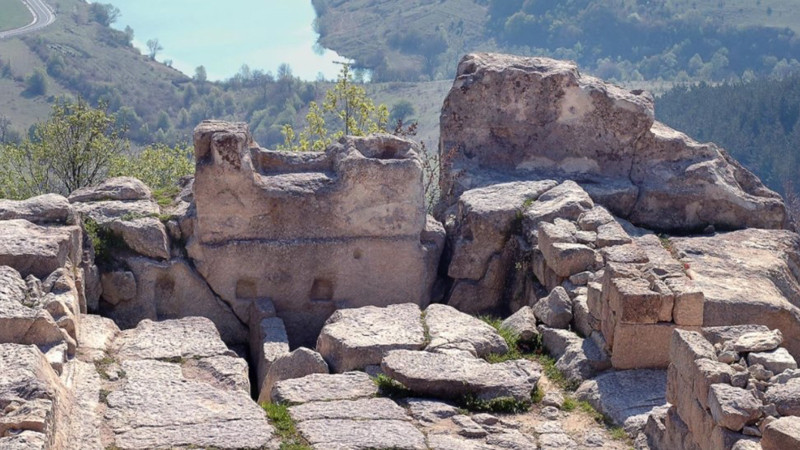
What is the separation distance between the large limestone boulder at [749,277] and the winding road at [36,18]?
80043 mm

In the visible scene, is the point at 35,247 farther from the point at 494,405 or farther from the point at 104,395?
the point at 494,405

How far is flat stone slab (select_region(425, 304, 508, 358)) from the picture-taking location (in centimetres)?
852

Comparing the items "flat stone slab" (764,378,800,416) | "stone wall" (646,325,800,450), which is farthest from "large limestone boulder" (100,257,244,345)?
"flat stone slab" (764,378,800,416)

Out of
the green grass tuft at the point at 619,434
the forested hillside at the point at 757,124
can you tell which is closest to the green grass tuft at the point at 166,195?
the green grass tuft at the point at 619,434

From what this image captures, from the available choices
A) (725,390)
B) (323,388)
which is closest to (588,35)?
(323,388)

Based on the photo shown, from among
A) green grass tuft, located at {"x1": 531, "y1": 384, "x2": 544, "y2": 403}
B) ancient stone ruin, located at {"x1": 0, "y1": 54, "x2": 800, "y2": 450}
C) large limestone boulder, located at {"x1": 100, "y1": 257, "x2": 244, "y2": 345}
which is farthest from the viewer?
large limestone boulder, located at {"x1": 100, "y1": 257, "x2": 244, "y2": 345}

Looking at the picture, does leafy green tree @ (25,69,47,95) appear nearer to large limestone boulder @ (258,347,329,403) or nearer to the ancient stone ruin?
the ancient stone ruin

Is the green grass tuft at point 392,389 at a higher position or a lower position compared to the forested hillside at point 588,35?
lower

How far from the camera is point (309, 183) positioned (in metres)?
10.5

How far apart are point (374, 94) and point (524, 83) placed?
6346 centimetres

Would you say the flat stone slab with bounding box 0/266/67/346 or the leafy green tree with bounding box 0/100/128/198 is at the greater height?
the leafy green tree with bounding box 0/100/128/198

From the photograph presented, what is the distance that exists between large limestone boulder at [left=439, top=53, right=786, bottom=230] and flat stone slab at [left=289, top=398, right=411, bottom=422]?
4.33 metres

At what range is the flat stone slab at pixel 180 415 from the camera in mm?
6715

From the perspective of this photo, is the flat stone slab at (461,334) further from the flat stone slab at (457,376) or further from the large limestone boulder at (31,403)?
the large limestone boulder at (31,403)
